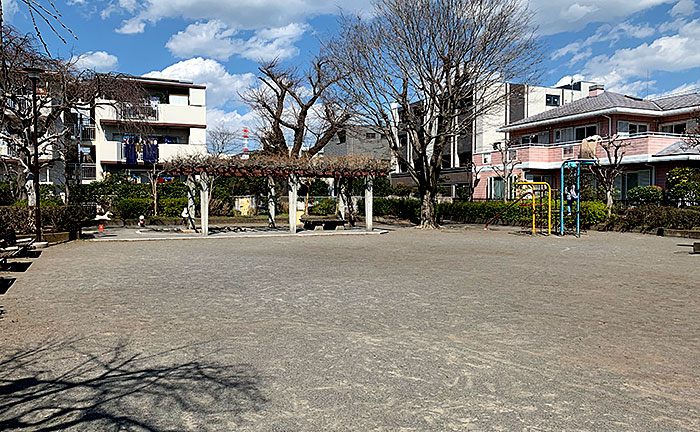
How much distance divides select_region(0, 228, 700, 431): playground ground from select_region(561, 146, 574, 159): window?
20757mm

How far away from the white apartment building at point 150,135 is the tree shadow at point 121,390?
99.8 feet

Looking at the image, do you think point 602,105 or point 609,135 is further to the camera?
point 602,105

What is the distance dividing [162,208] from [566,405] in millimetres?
26386

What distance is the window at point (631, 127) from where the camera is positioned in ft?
100

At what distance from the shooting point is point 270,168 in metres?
20.1

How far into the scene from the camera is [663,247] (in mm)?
15633

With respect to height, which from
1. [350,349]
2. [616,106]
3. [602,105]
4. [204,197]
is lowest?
[350,349]

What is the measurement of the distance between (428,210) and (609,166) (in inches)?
365

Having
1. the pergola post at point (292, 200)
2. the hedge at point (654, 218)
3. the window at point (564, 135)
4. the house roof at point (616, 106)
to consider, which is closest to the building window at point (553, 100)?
the house roof at point (616, 106)

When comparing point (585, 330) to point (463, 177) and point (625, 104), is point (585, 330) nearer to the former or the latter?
point (625, 104)

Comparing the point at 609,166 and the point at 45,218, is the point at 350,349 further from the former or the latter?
the point at 609,166

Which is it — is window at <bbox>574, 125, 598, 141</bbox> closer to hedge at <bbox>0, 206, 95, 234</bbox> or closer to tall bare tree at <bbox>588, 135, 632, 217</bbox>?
tall bare tree at <bbox>588, 135, 632, 217</bbox>

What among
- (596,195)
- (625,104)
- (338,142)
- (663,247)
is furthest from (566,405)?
(338,142)

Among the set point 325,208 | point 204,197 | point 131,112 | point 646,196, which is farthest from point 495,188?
point 131,112
